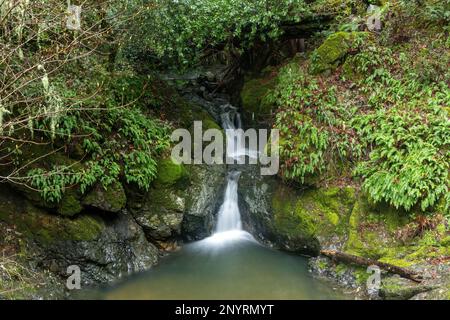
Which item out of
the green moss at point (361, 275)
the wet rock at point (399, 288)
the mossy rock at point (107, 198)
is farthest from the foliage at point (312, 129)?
the mossy rock at point (107, 198)

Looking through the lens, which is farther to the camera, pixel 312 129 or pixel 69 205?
pixel 312 129

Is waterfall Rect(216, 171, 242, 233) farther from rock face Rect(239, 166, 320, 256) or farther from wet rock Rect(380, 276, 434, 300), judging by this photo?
wet rock Rect(380, 276, 434, 300)

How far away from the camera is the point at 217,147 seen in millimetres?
12094

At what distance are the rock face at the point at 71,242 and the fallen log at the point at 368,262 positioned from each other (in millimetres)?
4395

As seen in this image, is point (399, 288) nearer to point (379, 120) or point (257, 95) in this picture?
point (379, 120)

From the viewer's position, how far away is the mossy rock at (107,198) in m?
8.71

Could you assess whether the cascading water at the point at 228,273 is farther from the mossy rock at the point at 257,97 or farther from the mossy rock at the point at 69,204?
the mossy rock at the point at 257,97

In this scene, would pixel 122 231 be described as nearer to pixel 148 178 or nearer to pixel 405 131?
pixel 148 178

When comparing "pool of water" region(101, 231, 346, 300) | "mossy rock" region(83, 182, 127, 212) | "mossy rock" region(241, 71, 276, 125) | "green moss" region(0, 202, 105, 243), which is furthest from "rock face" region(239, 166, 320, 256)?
"green moss" region(0, 202, 105, 243)

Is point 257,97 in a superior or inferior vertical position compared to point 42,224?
superior

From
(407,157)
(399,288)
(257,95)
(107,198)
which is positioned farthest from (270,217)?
(257,95)

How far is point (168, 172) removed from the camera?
10.3 metres

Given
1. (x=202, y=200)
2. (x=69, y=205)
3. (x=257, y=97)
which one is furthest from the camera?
(x=257, y=97)

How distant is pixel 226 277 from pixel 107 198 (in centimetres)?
337
